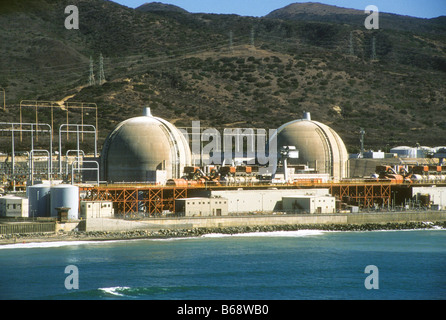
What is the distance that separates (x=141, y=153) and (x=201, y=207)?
29.2ft

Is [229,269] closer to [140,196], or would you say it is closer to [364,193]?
[140,196]

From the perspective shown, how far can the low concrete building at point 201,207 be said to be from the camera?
62594 mm

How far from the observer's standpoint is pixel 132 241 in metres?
56.2

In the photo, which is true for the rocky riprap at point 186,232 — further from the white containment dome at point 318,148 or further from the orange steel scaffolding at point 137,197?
the white containment dome at point 318,148

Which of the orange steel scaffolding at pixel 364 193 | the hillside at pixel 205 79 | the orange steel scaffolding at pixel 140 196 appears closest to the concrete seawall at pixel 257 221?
the orange steel scaffolding at pixel 140 196

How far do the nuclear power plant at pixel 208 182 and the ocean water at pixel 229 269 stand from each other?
20.0ft

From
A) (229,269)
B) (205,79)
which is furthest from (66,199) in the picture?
(205,79)

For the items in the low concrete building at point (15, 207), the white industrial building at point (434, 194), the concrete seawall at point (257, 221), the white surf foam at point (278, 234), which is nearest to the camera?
the concrete seawall at point (257, 221)

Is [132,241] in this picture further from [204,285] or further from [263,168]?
[263,168]

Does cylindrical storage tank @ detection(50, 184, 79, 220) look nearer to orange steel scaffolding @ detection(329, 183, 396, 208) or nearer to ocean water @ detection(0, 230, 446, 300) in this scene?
ocean water @ detection(0, 230, 446, 300)

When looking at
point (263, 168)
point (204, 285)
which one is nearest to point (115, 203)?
point (263, 168)

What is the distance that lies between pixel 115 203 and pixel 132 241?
8.54 meters

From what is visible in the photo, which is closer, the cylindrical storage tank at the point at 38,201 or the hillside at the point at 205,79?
the cylindrical storage tank at the point at 38,201

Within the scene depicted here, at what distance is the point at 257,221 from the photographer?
6338cm
